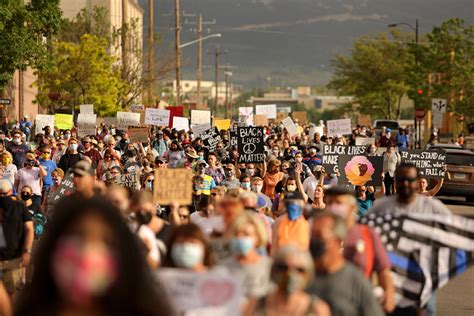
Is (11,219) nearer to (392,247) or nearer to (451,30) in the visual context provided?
(392,247)

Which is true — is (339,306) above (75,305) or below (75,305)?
below

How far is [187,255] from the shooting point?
20.8 feet

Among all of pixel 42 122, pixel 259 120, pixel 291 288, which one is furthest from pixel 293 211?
pixel 259 120

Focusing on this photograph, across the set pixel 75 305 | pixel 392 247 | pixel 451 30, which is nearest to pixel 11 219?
pixel 392 247

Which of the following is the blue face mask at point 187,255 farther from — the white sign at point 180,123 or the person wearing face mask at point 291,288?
the white sign at point 180,123

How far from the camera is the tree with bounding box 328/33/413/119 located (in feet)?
297

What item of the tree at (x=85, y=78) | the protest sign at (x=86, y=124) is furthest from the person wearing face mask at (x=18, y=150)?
the tree at (x=85, y=78)

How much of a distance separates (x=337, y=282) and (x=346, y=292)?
71 millimetres

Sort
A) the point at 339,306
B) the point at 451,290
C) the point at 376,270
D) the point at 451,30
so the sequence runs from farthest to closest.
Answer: the point at 451,30 < the point at 451,290 < the point at 376,270 < the point at 339,306

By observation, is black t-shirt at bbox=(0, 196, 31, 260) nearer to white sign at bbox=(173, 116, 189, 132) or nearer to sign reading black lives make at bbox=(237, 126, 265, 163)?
sign reading black lives make at bbox=(237, 126, 265, 163)

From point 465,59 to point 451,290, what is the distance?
50.4 m

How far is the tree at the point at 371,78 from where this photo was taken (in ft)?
297

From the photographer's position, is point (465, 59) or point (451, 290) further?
point (465, 59)

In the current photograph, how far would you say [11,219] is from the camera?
35.7ft
